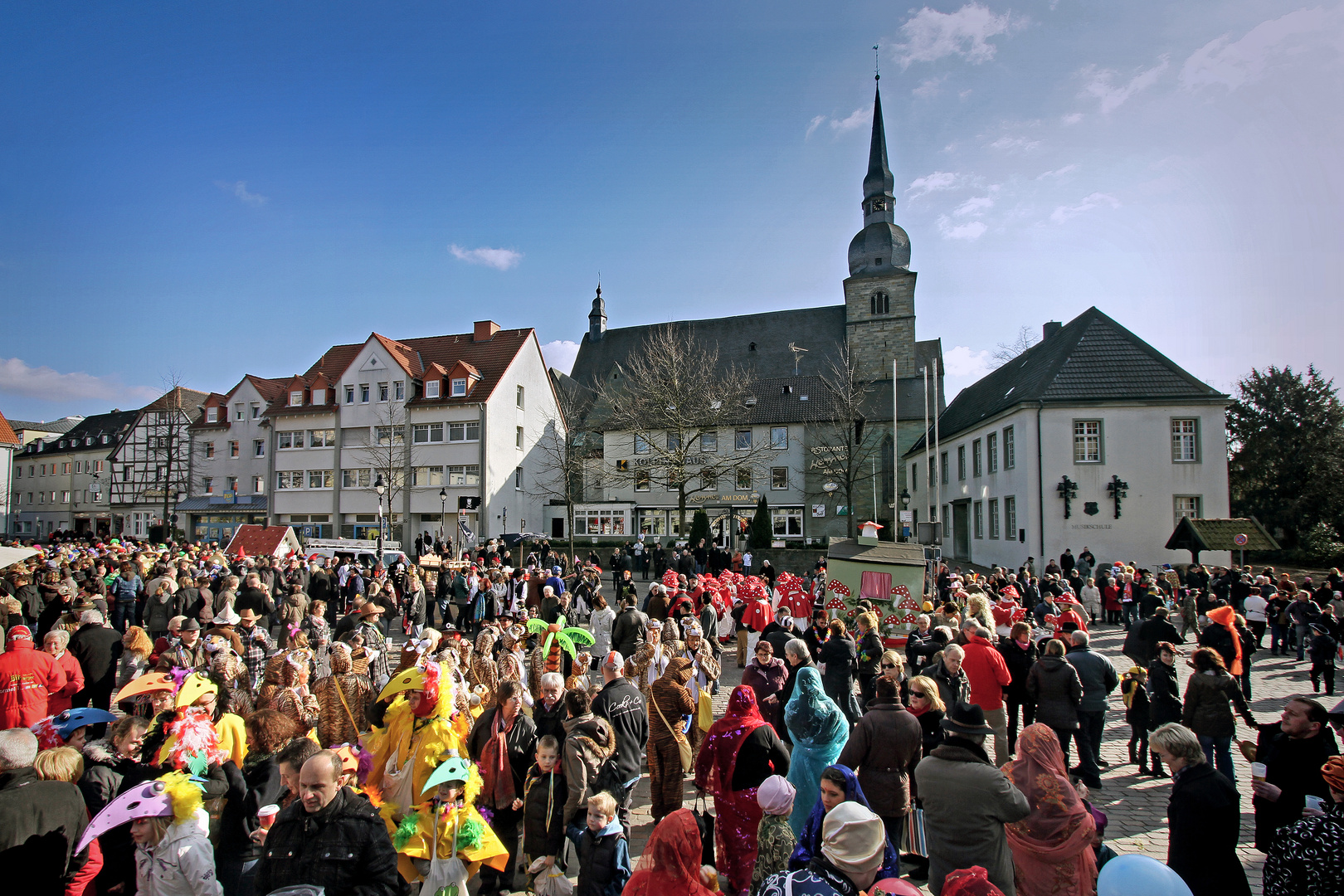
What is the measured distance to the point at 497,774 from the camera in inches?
201

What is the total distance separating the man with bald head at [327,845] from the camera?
321 centimetres

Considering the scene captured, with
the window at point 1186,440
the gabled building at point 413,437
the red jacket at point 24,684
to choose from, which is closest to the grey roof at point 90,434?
the gabled building at point 413,437

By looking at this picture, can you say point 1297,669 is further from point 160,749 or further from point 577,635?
point 160,749

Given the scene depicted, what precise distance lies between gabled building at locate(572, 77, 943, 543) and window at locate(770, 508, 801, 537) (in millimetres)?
57

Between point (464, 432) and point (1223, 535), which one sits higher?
point (464, 432)

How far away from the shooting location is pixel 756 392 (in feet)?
152

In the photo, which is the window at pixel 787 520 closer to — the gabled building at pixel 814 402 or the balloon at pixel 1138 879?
the gabled building at pixel 814 402

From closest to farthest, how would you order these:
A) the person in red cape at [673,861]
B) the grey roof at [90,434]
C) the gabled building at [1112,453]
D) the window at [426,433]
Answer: the person in red cape at [673,861]
the gabled building at [1112,453]
the window at [426,433]
the grey roof at [90,434]

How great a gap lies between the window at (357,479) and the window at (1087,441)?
115ft

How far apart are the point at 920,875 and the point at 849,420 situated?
1374 inches

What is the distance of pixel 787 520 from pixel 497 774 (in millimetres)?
39078

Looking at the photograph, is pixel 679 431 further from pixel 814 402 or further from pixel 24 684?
pixel 24 684

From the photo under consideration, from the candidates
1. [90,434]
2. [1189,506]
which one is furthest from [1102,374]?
[90,434]

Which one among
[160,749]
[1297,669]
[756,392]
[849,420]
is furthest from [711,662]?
[756,392]
